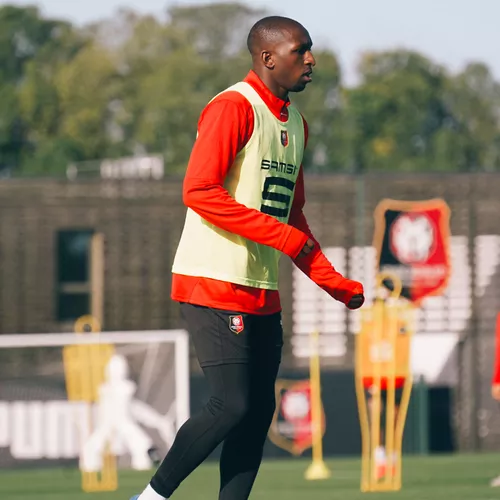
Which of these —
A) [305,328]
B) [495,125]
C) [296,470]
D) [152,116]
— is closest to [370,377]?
[296,470]

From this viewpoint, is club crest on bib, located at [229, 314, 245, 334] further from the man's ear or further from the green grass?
the green grass

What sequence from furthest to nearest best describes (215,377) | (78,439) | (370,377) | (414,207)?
(414,207) < (78,439) < (370,377) < (215,377)

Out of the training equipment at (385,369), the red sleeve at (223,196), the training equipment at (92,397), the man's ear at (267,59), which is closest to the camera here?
the red sleeve at (223,196)

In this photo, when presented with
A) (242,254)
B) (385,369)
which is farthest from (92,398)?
(242,254)

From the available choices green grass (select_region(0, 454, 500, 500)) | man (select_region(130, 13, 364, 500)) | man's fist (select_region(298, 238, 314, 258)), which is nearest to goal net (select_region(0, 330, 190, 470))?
green grass (select_region(0, 454, 500, 500))

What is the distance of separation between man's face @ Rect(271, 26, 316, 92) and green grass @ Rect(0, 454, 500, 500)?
4.33m

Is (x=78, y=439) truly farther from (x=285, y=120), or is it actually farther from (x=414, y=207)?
(x=285, y=120)

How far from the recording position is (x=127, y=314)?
768 inches

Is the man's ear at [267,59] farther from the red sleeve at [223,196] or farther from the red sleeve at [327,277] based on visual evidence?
the red sleeve at [327,277]

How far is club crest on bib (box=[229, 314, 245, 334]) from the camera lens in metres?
5.95

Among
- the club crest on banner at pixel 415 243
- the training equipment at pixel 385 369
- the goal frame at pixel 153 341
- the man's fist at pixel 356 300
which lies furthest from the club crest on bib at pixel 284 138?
the club crest on banner at pixel 415 243

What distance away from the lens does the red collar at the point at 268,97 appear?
238 inches

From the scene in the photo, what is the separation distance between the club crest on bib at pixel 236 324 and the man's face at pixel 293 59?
85 cm

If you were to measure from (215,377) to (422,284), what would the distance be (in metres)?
13.8
